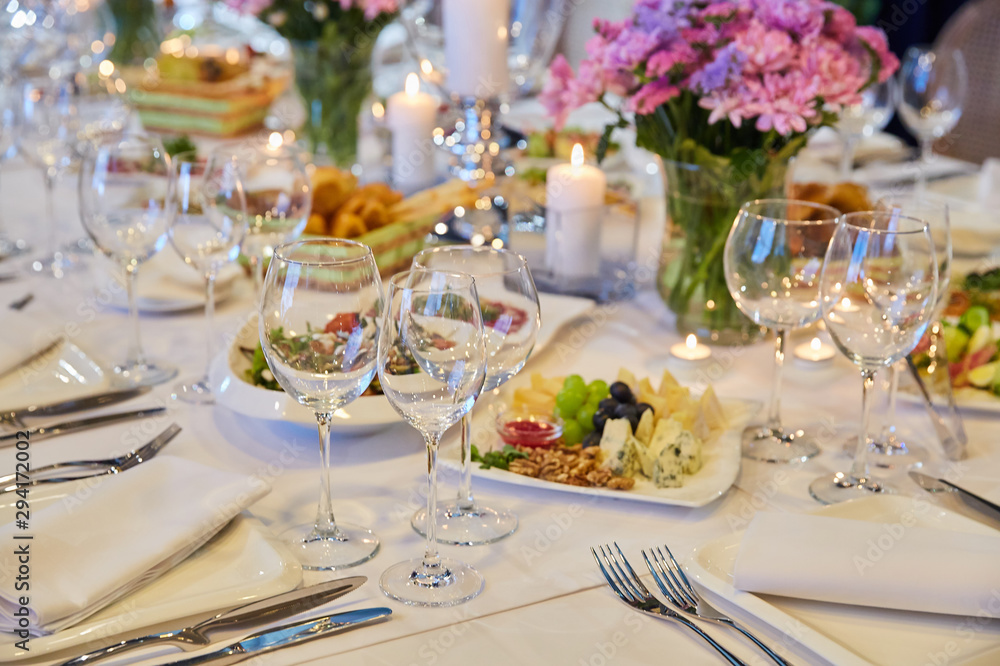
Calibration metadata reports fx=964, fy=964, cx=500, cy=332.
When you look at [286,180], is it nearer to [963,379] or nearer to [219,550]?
[219,550]

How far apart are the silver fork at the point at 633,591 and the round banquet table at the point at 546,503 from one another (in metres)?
0.01

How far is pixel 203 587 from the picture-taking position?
2.70 ft

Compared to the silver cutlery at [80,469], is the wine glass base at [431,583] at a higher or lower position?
lower

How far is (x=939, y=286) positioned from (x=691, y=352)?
383 millimetres

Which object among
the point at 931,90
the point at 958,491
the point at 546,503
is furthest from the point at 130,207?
the point at 931,90

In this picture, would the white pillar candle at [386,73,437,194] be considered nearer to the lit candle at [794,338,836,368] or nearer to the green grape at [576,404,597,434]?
the lit candle at [794,338,836,368]

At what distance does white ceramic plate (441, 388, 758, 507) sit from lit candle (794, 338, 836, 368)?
269 mm

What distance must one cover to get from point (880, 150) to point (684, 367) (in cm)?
133

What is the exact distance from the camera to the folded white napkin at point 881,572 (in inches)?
31.1

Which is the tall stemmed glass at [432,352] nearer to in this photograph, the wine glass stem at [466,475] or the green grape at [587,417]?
the wine glass stem at [466,475]

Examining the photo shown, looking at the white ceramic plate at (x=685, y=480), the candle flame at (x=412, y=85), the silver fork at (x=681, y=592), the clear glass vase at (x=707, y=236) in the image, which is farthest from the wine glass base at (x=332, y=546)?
the candle flame at (x=412, y=85)

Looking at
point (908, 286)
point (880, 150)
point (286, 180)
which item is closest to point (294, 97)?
point (286, 180)

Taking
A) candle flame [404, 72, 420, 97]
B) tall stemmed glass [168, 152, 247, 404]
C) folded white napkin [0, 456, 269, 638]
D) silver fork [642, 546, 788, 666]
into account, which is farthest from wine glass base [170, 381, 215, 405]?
candle flame [404, 72, 420, 97]

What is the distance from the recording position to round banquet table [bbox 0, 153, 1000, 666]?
0.78 metres
